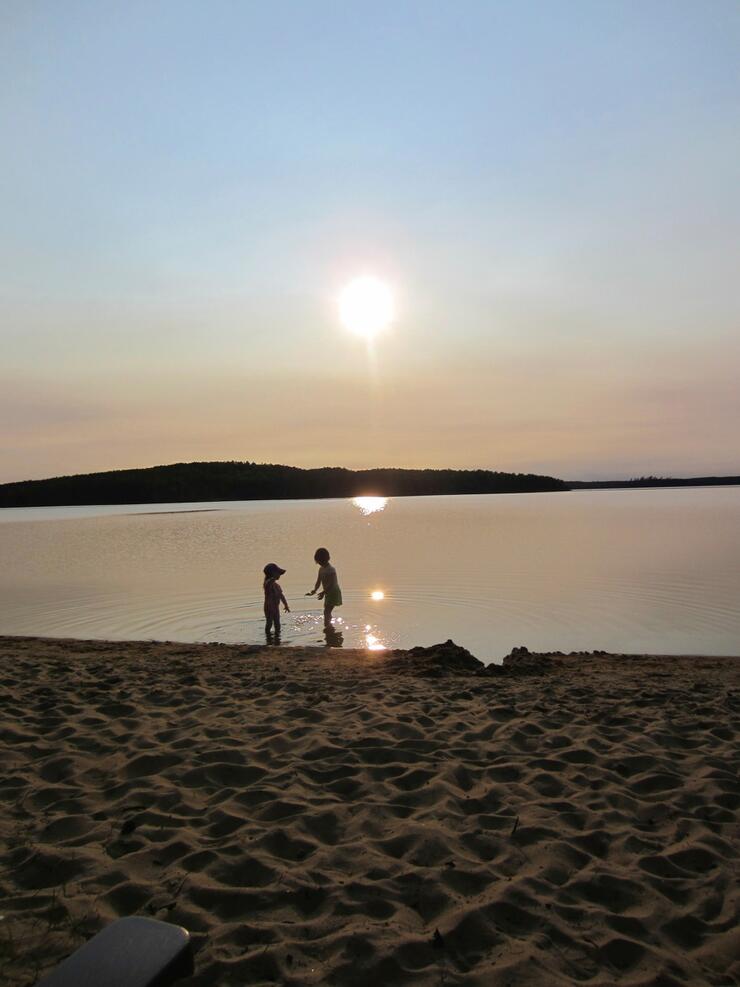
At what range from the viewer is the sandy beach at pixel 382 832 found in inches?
151

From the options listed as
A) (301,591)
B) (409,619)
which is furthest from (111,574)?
(409,619)

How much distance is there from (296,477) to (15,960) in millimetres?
153268

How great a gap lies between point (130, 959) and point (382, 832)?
8.32 feet

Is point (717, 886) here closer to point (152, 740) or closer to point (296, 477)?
point (152, 740)

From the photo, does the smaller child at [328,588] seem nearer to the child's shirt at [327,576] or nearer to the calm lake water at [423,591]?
the child's shirt at [327,576]

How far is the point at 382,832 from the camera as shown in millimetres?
5094

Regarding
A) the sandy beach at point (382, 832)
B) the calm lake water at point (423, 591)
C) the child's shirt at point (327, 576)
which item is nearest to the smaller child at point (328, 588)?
the child's shirt at point (327, 576)

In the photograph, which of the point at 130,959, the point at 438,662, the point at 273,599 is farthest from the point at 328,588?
the point at 130,959

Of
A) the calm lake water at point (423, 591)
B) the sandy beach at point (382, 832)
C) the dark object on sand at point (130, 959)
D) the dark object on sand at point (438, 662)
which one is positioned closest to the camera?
the dark object on sand at point (130, 959)

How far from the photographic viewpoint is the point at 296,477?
6147 inches

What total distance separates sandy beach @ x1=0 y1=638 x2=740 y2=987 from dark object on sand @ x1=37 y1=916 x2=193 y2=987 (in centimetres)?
79

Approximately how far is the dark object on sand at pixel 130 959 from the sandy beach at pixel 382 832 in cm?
79

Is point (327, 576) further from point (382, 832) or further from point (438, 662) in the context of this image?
point (382, 832)

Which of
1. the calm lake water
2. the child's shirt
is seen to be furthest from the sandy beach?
the child's shirt
